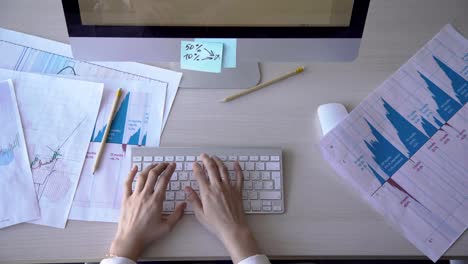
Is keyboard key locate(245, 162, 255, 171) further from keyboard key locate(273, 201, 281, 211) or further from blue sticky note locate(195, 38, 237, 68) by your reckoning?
blue sticky note locate(195, 38, 237, 68)

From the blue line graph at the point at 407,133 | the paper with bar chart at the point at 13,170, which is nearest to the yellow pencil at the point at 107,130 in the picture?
the paper with bar chart at the point at 13,170

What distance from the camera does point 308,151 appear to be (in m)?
0.74

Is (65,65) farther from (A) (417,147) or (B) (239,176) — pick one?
(A) (417,147)

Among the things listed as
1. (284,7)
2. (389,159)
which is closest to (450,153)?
(389,159)

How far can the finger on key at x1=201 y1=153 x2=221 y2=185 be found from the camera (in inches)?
26.9

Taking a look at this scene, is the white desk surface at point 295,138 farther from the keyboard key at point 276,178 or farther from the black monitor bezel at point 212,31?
the black monitor bezel at point 212,31

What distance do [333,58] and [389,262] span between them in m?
0.79

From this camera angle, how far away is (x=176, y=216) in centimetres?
66

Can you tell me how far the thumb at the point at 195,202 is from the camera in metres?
0.67

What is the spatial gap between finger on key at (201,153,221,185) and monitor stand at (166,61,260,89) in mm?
164

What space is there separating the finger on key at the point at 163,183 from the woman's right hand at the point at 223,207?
39 millimetres

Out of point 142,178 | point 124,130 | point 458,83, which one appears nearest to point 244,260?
point 142,178

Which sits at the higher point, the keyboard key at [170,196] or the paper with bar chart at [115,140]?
the paper with bar chart at [115,140]

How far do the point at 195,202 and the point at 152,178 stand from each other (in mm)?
86
